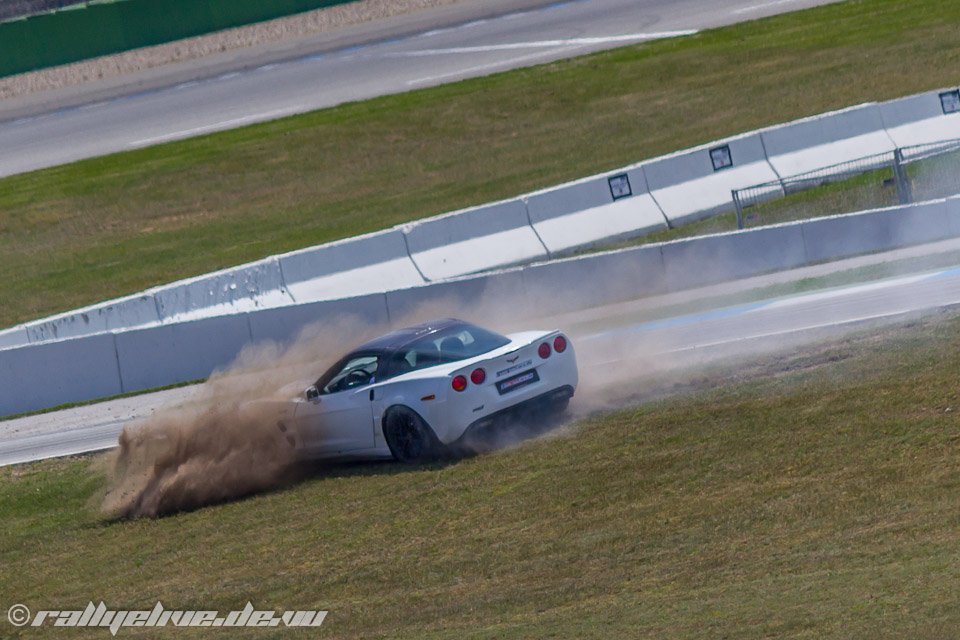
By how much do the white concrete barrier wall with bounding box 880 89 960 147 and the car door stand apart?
13241 millimetres

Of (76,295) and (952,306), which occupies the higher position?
(76,295)

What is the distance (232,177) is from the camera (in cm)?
2925

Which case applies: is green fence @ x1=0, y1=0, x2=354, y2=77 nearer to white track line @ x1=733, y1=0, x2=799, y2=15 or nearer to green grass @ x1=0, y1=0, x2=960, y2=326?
green grass @ x1=0, y1=0, x2=960, y2=326

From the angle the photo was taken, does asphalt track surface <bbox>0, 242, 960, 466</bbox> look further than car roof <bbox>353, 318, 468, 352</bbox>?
Yes

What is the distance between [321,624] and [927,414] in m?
4.93

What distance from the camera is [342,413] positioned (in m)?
13.3

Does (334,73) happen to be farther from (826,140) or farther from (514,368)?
(514,368)

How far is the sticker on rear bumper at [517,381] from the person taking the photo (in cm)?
1266

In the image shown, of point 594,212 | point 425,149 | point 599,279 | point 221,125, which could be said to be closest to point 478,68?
point 425,149

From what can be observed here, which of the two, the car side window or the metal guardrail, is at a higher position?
the car side window

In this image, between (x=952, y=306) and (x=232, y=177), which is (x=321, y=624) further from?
(x=232, y=177)

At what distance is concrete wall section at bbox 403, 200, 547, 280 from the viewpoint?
72.2ft

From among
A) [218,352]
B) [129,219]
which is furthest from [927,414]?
[129,219]

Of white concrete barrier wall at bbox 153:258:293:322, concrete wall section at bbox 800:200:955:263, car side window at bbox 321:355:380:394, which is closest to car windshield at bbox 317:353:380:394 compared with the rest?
car side window at bbox 321:355:380:394
